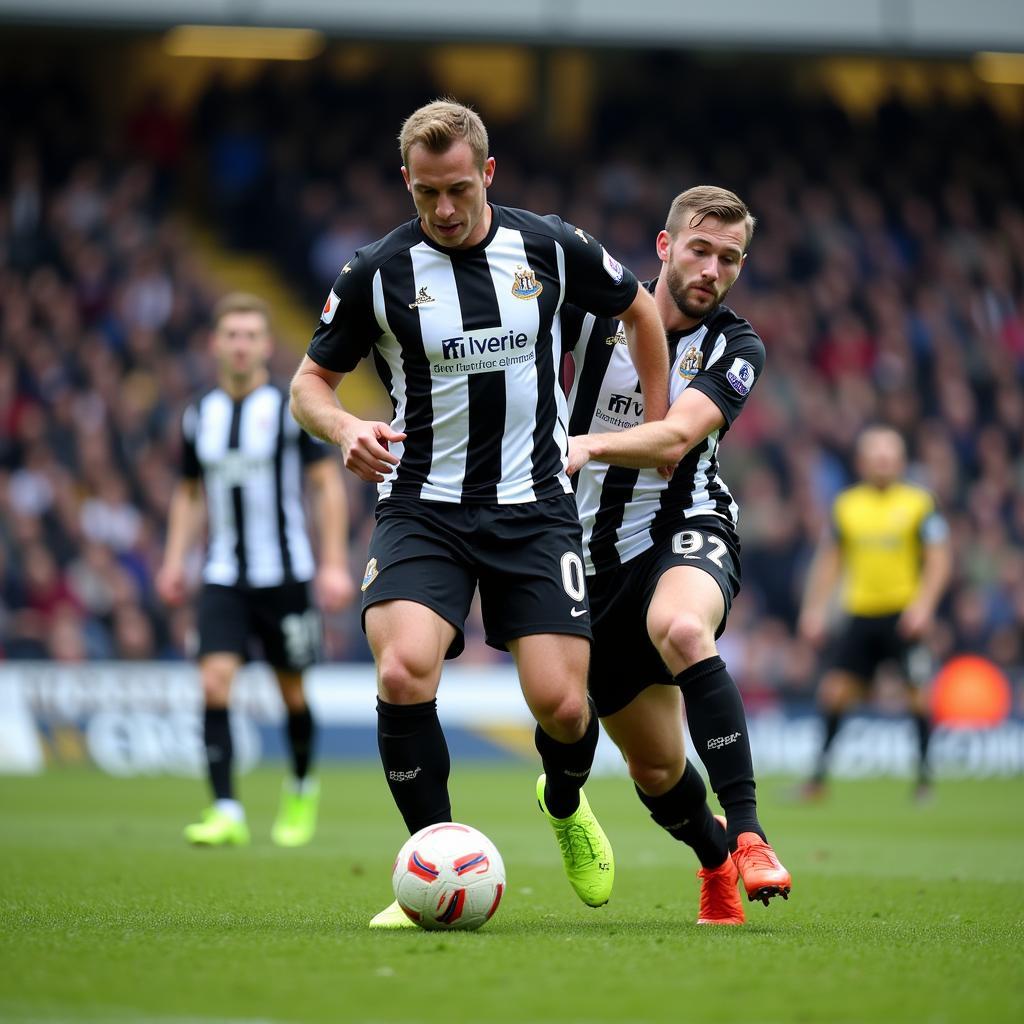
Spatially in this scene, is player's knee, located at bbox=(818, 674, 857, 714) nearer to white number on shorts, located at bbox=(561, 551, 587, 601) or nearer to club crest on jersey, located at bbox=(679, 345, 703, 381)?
club crest on jersey, located at bbox=(679, 345, 703, 381)

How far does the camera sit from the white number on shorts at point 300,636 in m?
9.09

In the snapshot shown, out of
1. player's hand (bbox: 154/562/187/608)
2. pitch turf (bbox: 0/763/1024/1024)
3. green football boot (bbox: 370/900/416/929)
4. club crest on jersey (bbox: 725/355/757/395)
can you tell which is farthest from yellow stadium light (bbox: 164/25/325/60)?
green football boot (bbox: 370/900/416/929)

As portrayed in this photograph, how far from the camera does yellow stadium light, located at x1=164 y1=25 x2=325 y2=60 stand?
70.1 feet

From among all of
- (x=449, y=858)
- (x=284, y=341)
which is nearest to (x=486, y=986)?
(x=449, y=858)

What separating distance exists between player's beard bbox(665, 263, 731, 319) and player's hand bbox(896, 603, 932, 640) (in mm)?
7034

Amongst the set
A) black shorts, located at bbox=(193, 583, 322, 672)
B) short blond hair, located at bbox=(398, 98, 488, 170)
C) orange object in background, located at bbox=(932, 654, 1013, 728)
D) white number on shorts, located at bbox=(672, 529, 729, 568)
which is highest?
short blond hair, located at bbox=(398, 98, 488, 170)

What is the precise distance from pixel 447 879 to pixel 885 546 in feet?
A: 28.0

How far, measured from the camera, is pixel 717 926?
5422mm

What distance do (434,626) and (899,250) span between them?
18075 millimetres

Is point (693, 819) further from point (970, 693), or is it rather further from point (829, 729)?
point (970, 693)

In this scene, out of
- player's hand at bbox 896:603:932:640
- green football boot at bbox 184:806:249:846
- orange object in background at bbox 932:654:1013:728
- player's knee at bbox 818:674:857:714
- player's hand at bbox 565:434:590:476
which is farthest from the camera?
orange object in background at bbox 932:654:1013:728

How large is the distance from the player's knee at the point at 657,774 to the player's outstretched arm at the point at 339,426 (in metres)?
1.34

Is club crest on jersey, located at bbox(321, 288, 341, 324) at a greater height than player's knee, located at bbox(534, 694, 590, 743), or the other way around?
club crest on jersey, located at bbox(321, 288, 341, 324)

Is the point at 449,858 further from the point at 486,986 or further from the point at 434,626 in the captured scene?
the point at 486,986
